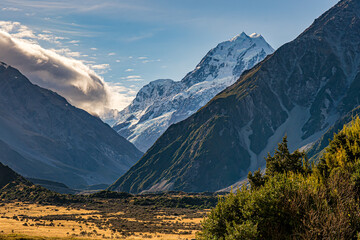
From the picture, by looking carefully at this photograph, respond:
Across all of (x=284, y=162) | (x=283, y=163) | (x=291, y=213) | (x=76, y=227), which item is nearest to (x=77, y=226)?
(x=76, y=227)

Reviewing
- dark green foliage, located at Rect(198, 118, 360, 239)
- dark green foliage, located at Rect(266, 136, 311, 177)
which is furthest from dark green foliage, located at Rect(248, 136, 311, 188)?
dark green foliage, located at Rect(198, 118, 360, 239)

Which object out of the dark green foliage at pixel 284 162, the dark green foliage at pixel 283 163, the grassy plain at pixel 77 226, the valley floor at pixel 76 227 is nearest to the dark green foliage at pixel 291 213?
the grassy plain at pixel 77 226

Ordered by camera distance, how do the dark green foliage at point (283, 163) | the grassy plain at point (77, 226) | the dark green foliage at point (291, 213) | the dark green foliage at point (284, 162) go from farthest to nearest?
the grassy plain at point (77, 226)
the dark green foliage at point (284, 162)
the dark green foliage at point (283, 163)
the dark green foliage at point (291, 213)

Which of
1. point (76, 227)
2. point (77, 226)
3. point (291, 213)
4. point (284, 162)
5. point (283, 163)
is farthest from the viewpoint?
point (77, 226)

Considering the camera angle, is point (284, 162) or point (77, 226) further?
point (77, 226)

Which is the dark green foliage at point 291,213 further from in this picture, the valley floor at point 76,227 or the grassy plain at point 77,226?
the valley floor at point 76,227

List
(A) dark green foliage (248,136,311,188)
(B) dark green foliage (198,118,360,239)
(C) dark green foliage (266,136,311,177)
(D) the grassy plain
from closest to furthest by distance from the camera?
(B) dark green foliage (198,118,360,239) → (A) dark green foliage (248,136,311,188) → (C) dark green foliage (266,136,311,177) → (D) the grassy plain

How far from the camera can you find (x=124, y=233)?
106 m

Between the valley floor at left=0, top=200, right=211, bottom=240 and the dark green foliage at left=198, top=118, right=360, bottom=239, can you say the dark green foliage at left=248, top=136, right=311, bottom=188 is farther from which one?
the dark green foliage at left=198, top=118, right=360, bottom=239

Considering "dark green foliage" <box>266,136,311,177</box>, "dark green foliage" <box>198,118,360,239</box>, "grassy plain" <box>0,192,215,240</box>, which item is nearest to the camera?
"dark green foliage" <box>198,118,360,239</box>

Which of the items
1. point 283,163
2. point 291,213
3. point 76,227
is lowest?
point 283,163

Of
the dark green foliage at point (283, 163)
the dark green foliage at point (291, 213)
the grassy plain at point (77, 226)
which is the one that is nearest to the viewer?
the dark green foliage at point (291, 213)

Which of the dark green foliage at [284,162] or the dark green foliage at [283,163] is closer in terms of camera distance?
the dark green foliage at [283,163]

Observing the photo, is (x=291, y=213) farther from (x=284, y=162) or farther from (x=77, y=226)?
(x=77, y=226)
